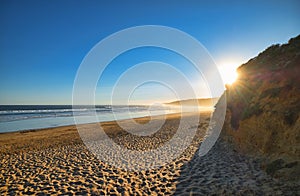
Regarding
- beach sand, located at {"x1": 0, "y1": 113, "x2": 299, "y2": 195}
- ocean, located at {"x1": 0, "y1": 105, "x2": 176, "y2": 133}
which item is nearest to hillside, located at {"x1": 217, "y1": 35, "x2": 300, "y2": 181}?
beach sand, located at {"x1": 0, "y1": 113, "x2": 299, "y2": 195}

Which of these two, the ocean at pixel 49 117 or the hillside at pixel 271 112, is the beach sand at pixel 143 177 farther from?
the ocean at pixel 49 117

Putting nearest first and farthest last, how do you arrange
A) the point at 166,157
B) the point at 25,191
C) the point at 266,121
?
the point at 25,191 → the point at 266,121 → the point at 166,157

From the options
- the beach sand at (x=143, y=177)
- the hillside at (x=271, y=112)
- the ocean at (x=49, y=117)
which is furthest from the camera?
the ocean at (x=49, y=117)

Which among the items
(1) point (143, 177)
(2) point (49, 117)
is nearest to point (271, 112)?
(1) point (143, 177)

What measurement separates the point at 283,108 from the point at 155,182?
619cm

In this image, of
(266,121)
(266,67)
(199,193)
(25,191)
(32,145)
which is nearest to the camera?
(199,193)

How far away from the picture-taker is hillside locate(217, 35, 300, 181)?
671 centimetres

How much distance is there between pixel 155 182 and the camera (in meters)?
6.96

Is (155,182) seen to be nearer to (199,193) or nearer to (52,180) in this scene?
(199,193)

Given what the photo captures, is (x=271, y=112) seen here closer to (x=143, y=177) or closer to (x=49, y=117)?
(x=143, y=177)

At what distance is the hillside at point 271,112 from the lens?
22.0 feet

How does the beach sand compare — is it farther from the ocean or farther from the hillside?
the ocean

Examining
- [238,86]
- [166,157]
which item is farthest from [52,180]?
[238,86]

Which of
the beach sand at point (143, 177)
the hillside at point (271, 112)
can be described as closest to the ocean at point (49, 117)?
the beach sand at point (143, 177)
